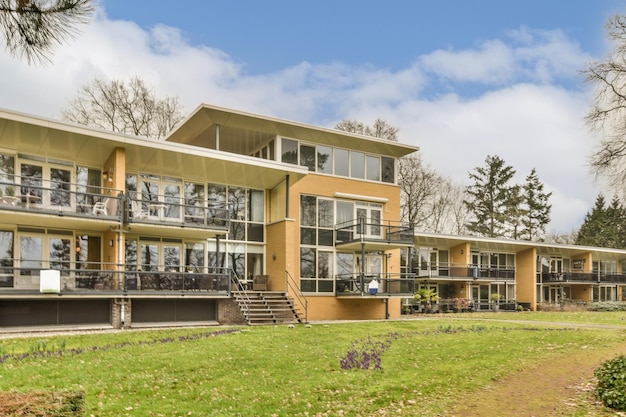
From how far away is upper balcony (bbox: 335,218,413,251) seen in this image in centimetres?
2603

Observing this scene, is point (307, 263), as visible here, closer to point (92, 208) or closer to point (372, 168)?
point (372, 168)

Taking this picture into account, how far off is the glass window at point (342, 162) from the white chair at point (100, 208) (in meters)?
11.7

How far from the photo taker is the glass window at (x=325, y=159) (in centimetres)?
2669

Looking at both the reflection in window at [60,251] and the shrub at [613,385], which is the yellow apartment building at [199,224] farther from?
the shrub at [613,385]

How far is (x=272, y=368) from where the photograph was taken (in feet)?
37.3

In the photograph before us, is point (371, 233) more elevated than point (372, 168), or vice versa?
point (372, 168)

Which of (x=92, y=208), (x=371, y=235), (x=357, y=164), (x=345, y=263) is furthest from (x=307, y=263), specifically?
(x=92, y=208)

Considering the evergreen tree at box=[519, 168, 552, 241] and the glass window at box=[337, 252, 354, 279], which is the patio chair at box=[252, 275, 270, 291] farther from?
the evergreen tree at box=[519, 168, 552, 241]

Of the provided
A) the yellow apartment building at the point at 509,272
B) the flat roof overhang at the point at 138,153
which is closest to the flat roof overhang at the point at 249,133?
the flat roof overhang at the point at 138,153

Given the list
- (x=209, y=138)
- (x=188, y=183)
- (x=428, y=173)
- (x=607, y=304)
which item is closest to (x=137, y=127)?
(x=209, y=138)

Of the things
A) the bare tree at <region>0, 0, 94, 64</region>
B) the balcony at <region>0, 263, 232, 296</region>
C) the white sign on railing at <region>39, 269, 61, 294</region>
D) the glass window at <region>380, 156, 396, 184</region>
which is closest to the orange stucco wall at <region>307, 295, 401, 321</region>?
the balcony at <region>0, 263, 232, 296</region>

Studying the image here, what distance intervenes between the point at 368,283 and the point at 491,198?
1520 inches

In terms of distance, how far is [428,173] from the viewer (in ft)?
146

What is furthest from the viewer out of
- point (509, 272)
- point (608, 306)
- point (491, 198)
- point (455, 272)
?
point (491, 198)
